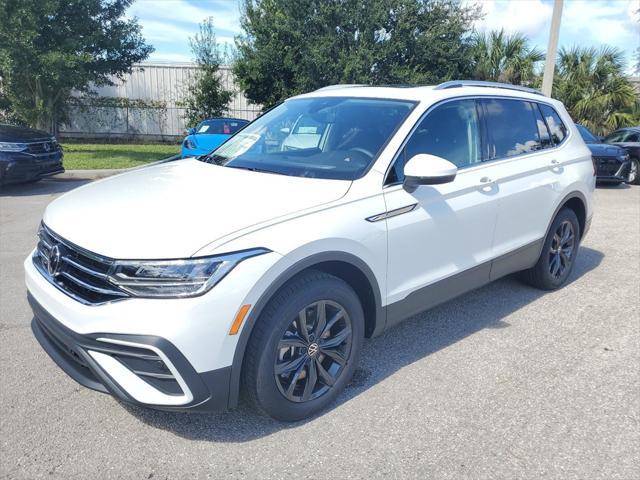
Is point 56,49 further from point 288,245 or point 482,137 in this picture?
point 288,245

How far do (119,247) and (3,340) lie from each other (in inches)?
79.8

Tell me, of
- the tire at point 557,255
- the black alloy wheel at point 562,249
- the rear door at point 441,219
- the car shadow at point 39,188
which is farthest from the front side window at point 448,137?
the car shadow at point 39,188

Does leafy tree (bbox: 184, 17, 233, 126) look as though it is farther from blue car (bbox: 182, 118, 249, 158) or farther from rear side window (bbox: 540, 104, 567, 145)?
rear side window (bbox: 540, 104, 567, 145)

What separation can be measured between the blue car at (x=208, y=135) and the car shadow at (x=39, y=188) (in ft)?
7.84

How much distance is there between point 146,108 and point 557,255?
20424 mm

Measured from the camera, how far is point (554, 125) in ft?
16.4

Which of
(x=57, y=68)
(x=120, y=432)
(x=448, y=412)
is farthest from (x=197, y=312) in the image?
(x=57, y=68)

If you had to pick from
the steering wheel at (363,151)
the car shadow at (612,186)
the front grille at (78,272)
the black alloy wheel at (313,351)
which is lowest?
the car shadow at (612,186)

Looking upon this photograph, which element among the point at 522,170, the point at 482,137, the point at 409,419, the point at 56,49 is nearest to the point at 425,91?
the point at 482,137

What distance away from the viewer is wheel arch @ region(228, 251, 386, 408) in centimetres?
256

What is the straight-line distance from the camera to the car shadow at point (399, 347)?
9.53ft

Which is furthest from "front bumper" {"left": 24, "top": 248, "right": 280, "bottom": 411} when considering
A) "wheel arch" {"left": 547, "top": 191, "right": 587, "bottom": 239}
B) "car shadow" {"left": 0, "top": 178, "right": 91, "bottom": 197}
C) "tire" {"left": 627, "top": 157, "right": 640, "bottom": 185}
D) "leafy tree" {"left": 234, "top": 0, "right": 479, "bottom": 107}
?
"leafy tree" {"left": 234, "top": 0, "right": 479, "bottom": 107}

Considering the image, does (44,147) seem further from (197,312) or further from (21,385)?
(197,312)

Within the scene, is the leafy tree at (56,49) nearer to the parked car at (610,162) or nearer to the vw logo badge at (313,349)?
the parked car at (610,162)
